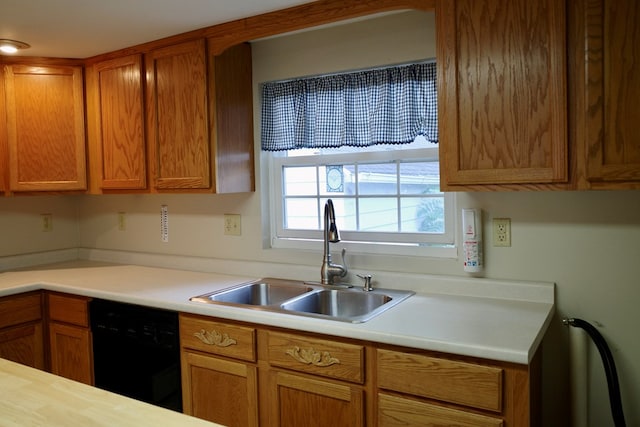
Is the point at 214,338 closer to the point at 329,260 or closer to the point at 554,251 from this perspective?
the point at 329,260

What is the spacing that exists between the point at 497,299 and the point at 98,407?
1.51 metres

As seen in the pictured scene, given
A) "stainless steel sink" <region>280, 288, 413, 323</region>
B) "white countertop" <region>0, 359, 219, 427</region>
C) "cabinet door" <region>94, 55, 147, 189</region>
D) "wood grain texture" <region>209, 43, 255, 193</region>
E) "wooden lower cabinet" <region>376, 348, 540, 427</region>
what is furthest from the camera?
"cabinet door" <region>94, 55, 147, 189</region>

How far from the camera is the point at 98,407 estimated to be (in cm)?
119

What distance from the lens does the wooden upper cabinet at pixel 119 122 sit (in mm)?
2781

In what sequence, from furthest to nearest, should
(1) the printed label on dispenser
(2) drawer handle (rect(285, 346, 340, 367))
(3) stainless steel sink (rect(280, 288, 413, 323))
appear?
(3) stainless steel sink (rect(280, 288, 413, 323)), (1) the printed label on dispenser, (2) drawer handle (rect(285, 346, 340, 367))

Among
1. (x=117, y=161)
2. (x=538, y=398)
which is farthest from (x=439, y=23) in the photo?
(x=117, y=161)

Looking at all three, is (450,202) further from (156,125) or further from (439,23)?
(156,125)

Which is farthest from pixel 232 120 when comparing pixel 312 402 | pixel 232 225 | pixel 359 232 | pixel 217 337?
pixel 312 402

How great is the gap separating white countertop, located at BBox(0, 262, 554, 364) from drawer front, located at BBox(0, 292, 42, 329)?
48mm

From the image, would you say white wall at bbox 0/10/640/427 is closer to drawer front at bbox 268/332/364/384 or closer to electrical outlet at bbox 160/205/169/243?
electrical outlet at bbox 160/205/169/243

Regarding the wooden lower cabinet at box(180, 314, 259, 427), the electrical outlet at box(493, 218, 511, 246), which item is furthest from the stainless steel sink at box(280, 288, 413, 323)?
the electrical outlet at box(493, 218, 511, 246)

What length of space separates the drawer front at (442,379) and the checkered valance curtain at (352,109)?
100 cm

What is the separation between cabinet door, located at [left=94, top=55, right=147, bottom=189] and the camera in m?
2.78

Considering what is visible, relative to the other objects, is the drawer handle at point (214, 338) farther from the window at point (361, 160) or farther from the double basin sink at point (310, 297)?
the window at point (361, 160)
